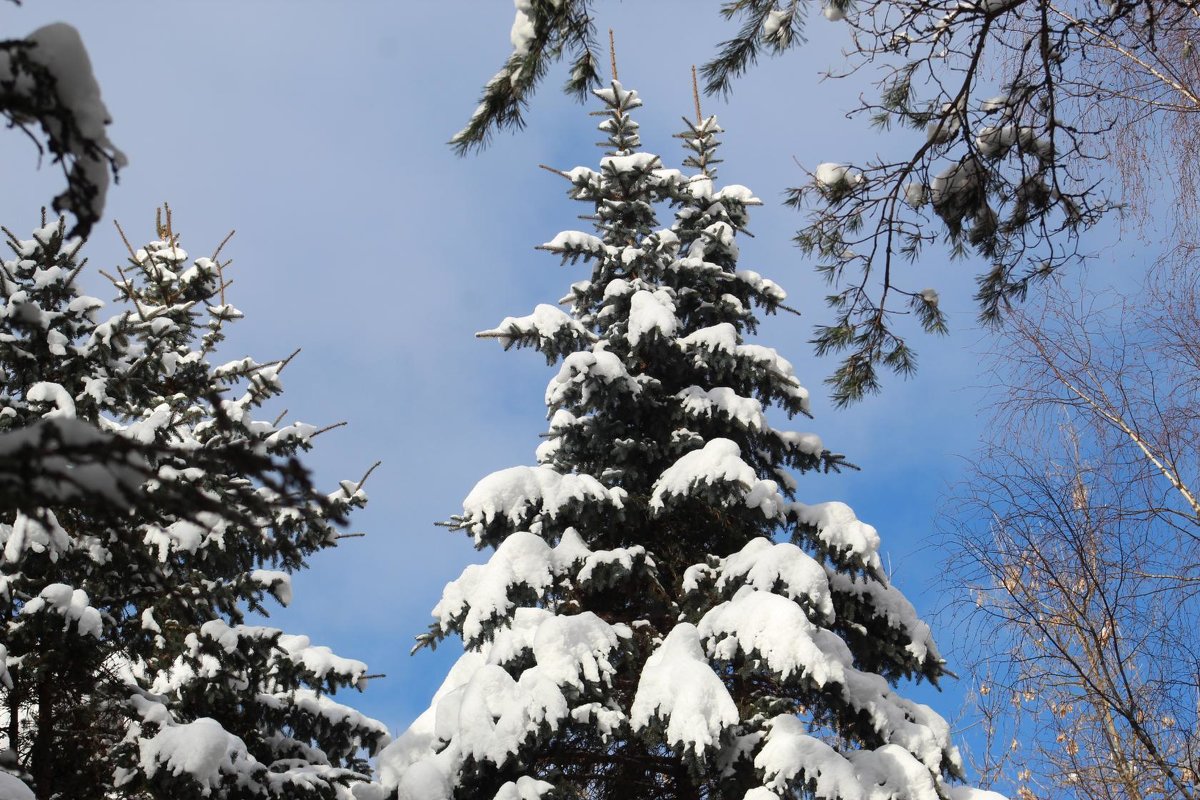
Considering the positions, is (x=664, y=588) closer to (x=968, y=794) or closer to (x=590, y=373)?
(x=590, y=373)

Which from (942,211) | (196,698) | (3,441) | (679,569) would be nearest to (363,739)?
(196,698)

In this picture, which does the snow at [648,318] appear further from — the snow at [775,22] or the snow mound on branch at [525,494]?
the snow at [775,22]

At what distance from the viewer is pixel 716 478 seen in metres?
8.07

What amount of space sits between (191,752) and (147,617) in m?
1.52

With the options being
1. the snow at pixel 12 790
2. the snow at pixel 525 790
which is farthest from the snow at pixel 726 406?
the snow at pixel 12 790

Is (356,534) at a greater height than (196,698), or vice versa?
(356,534)

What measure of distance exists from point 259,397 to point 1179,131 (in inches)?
354

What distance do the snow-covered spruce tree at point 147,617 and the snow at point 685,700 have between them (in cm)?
280

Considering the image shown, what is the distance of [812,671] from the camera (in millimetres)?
7000

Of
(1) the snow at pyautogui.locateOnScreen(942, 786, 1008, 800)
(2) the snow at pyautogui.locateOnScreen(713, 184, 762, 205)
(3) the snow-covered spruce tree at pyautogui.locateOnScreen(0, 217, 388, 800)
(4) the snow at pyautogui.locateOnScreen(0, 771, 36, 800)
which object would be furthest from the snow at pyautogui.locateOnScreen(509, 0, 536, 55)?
(2) the snow at pyautogui.locateOnScreen(713, 184, 762, 205)

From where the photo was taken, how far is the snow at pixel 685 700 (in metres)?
6.66

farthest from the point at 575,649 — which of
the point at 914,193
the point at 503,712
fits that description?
the point at 914,193

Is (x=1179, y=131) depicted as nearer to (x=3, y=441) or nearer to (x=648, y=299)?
(x=648, y=299)

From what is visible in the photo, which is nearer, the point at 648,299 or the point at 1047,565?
the point at 1047,565
